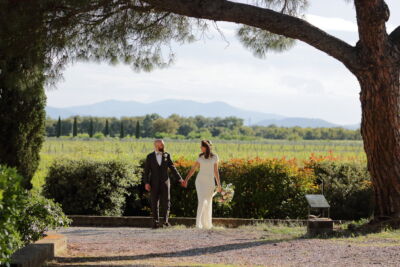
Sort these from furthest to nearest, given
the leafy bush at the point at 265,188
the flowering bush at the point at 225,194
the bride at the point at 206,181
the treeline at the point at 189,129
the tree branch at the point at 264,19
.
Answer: the treeline at the point at 189,129 → the leafy bush at the point at 265,188 → the flowering bush at the point at 225,194 → the bride at the point at 206,181 → the tree branch at the point at 264,19

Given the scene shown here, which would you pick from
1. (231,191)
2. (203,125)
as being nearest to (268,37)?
(231,191)

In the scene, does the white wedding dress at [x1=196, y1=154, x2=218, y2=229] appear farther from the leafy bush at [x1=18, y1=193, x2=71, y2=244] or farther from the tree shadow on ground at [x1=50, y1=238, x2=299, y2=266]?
the leafy bush at [x1=18, y1=193, x2=71, y2=244]

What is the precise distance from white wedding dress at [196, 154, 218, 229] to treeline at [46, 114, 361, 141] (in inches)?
1807

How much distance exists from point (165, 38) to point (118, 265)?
6.47 metres

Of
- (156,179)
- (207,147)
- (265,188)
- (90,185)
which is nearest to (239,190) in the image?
(265,188)

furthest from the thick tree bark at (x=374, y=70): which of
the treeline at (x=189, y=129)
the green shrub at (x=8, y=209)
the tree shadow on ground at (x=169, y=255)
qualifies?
the treeline at (x=189, y=129)

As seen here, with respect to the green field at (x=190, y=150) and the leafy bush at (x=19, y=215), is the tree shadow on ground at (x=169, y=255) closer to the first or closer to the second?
the leafy bush at (x=19, y=215)

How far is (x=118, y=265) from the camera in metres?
8.16

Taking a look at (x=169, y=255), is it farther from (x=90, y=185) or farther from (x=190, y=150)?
(x=190, y=150)

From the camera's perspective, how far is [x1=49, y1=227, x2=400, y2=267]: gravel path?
336 inches

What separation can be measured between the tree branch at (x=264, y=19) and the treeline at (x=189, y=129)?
1895 inches

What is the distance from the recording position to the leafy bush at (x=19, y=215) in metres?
6.33

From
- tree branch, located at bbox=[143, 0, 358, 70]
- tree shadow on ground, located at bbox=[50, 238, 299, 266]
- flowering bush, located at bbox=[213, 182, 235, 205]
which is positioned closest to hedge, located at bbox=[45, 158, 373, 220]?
flowering bush, located at bbox=[213, 182, 235, 205]

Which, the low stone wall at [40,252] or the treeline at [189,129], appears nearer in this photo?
the low stone wall at [40,252]
